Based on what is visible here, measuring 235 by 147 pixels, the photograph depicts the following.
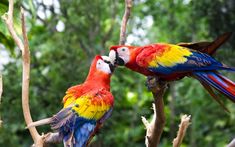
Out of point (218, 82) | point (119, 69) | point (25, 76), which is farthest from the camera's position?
point (119, 69)

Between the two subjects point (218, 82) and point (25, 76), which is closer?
point (25, 76)

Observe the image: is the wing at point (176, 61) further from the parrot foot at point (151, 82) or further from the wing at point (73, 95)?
the wing at point (73, 95)

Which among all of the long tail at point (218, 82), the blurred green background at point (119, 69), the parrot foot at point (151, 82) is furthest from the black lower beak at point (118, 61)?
the blurred green background at point (119, 69)

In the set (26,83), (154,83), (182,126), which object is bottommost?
(182,126)

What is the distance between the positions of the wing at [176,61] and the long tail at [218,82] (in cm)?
2

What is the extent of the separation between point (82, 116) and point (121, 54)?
0.22 m

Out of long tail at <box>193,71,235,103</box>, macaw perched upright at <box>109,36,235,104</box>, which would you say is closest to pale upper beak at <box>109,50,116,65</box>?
macaw perched upright at <box>109,36,235,104</box>

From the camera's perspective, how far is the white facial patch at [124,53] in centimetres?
152

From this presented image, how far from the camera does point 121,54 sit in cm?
153

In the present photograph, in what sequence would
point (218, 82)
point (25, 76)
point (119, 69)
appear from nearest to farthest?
1. point (25, 76)
2. point (218, 82)
3. point (119, 69)

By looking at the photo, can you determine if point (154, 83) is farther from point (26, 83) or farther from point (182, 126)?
point (26, 83)

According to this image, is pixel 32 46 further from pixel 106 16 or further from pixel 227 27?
pixel 227 27

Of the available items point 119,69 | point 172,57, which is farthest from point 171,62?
point 119,69

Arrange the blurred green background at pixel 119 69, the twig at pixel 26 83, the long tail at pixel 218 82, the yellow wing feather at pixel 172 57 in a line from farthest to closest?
the blurred green background at pixel 119 69 < the yellow wing feather at pixel 172 57 < the long tail at pixel 218 82 < the twig at pixel 26 83
